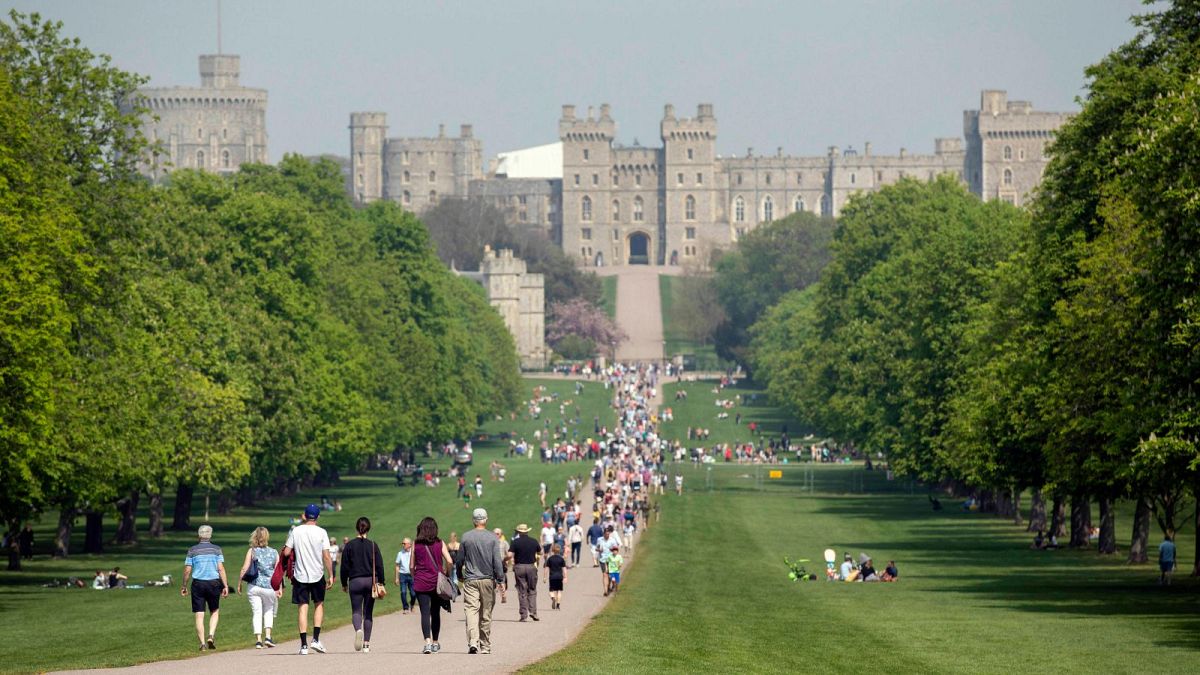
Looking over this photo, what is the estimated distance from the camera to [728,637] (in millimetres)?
30016

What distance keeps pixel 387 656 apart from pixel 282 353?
135 ft

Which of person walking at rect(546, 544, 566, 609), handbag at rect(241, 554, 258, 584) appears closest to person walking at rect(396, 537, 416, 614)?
person walking at rect(546, 544, 566, 609)

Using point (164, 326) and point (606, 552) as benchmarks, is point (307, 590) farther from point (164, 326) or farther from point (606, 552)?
point (164, 326)

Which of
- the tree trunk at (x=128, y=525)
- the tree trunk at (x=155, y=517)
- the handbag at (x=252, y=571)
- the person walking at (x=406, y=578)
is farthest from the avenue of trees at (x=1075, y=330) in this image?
the tree trunk at (x=155, y=517)

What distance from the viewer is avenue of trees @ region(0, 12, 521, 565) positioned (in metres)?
40.8

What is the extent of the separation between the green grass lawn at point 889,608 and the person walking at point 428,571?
1.60 m

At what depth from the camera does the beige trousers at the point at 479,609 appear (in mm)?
26781

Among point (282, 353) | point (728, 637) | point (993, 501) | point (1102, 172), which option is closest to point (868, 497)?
point (993, 501)

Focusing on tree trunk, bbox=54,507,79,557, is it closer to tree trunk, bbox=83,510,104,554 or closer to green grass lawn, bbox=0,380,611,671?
green grass lawn, bbox=0,380,611,671

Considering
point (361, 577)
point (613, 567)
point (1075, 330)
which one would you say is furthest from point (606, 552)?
point (361, 577)

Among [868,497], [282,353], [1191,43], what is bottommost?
[868,497]

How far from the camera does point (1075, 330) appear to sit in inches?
1718

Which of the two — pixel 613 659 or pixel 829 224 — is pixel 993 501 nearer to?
pixel 613 659

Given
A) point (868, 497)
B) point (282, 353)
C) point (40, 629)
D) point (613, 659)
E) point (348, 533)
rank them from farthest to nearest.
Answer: point (868, 497), point (282, 353), point (348, 533), point (40, 629), point (613, 659)
